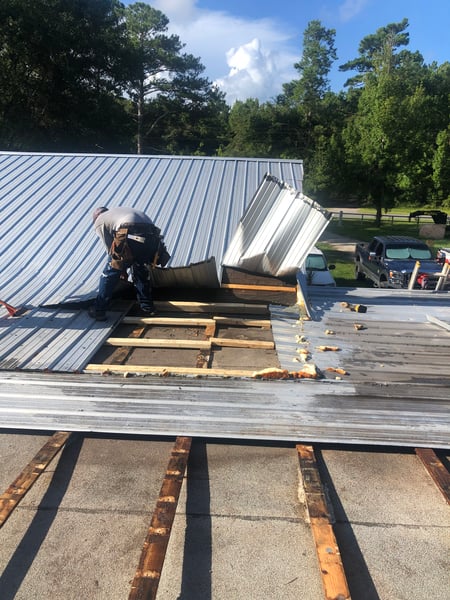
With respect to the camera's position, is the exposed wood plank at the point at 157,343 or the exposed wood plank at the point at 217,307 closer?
the exposed wood plank at the point at 157,343

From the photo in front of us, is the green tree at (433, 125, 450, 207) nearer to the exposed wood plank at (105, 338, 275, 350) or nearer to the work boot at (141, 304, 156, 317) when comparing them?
the work boot at (141, 304, 156, 317)

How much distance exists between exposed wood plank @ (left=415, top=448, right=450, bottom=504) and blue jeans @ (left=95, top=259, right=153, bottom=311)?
362 cm

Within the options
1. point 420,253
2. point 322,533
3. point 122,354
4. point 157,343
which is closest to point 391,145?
point 420,253

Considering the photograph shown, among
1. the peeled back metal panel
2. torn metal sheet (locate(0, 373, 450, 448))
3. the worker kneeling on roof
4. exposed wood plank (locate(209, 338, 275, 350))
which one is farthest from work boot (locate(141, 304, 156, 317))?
torn metal sheet (locate(0, 373, 450, 448))

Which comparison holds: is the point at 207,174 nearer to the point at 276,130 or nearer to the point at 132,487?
the point at 132,487

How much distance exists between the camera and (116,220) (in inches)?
215

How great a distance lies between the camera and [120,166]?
9.02 m

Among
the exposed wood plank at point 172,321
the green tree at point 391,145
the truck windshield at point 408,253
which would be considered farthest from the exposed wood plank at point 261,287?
the green tree at point 391,145

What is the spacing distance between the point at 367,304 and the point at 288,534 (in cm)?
427

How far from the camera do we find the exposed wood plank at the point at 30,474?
237cm

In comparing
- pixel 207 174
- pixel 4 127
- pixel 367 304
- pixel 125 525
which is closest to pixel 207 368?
pixel 125 525

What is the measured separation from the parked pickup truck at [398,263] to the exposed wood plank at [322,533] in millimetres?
9514

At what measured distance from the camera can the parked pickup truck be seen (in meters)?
11.3

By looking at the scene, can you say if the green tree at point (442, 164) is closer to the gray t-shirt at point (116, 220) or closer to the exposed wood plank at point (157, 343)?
the gray t-shirt at point (116, 220)
